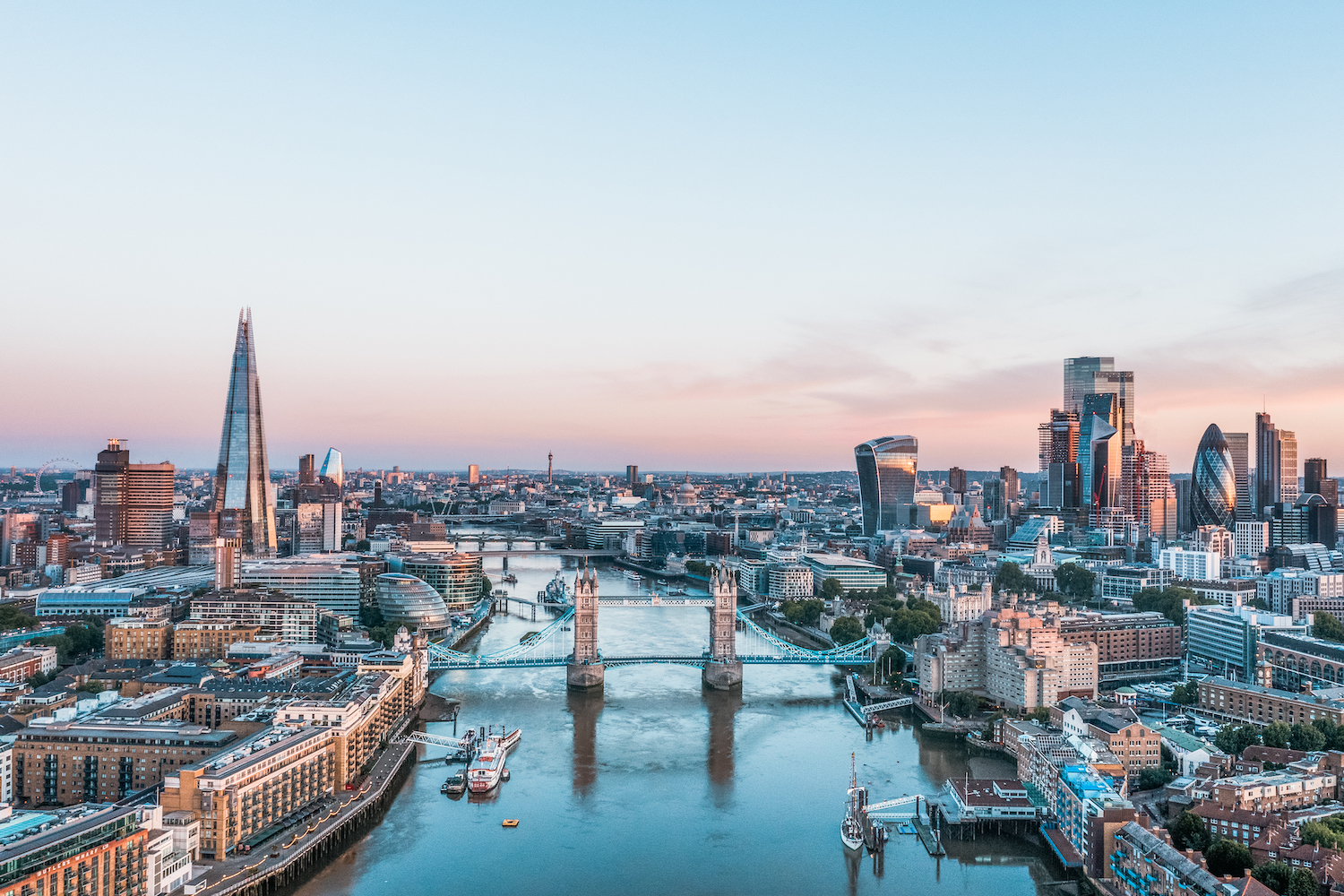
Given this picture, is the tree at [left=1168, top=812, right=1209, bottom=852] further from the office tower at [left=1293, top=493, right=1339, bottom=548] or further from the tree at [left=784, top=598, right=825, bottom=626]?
the office tower at [left=1293, top=493, right=1339, bottom=548]

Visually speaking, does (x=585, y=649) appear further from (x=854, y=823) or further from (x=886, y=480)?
(x=886, y=480)

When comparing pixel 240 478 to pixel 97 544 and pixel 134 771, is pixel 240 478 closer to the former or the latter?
pixel 97 544

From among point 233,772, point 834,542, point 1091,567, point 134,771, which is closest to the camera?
point 233,772

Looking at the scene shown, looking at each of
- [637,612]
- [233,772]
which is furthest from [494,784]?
[637,612]

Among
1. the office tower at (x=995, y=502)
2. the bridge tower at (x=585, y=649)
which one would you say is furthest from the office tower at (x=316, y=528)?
the office tower at (x=995, y=502)

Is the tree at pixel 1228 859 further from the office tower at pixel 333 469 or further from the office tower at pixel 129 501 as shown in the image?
the office tower at pixel 333 469

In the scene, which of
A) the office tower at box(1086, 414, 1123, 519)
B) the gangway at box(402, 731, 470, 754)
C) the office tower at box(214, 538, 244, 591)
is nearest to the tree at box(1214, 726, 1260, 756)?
the gangway at box(402, 731, 470, 754)

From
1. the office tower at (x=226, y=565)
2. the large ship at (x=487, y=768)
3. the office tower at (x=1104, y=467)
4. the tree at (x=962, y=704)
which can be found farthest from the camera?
the office tower at (x=1104, y=467)
